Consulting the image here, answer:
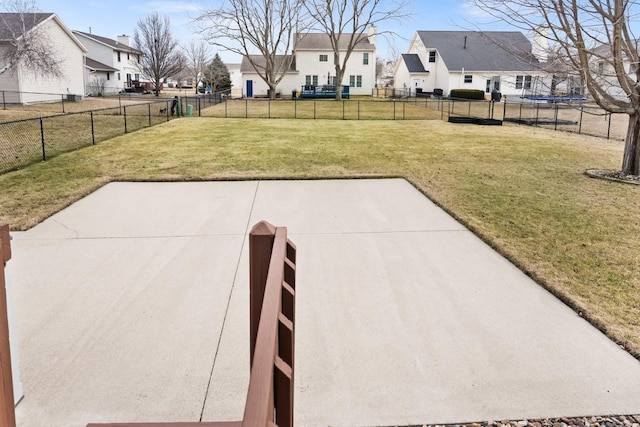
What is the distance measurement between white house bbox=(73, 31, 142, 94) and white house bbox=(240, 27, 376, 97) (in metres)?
13.4

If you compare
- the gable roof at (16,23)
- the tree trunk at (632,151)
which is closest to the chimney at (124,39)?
the gable roof at (16,23)

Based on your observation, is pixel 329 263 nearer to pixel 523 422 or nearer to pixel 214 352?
pixel 214 352

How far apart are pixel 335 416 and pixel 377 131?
18027 mm

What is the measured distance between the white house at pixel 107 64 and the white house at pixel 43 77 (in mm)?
4161

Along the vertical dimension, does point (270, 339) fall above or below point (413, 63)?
below

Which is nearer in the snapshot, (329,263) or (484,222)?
(329,263)

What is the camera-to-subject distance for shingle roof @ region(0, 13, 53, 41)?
30.6 meters

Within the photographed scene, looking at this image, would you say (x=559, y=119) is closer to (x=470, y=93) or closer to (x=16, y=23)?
(x=470, y=93)

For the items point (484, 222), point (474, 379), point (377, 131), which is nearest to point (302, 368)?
point (474, 379)

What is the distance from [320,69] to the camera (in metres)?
52.2

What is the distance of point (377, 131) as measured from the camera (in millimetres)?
20359

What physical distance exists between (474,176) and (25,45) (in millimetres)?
28854

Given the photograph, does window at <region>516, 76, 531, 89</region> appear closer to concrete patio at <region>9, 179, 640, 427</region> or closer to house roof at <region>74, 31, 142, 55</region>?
concrete patio at <region>9, 179, 640, 427</region>

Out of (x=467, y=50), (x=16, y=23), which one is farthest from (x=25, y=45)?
(x=467, y=50)
